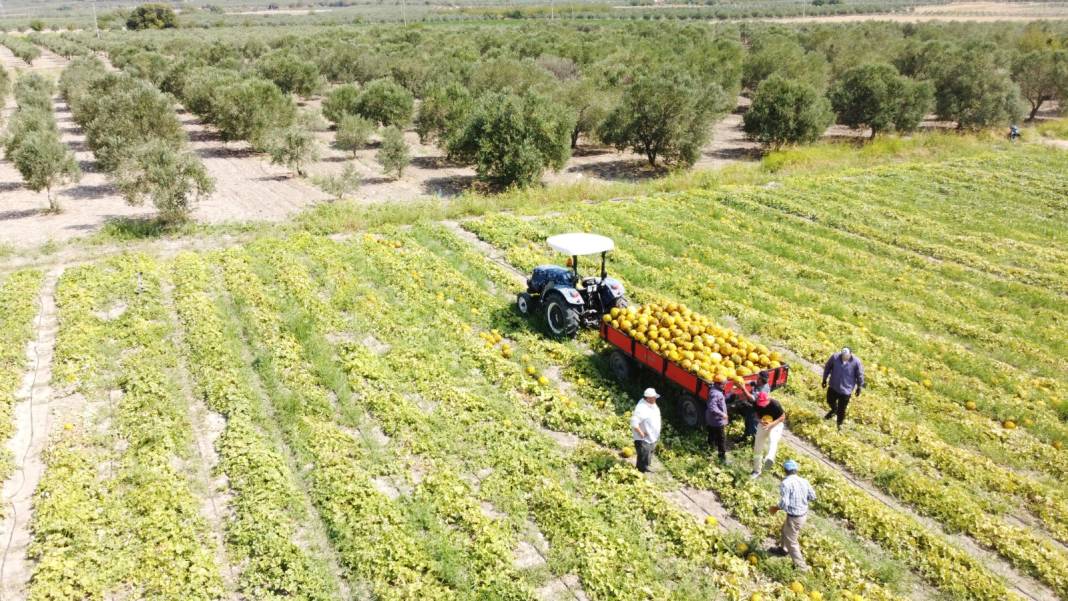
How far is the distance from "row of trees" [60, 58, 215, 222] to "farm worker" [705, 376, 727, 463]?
21.3m

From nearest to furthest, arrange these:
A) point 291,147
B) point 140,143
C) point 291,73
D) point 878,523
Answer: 1. point 878,523
2. point 140,143
3. point 291,147
4. point 291,73

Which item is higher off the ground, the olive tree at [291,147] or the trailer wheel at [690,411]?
the olive tree at [291,147]

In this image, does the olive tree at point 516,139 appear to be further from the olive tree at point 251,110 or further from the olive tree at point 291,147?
the olive tree at point 251,110

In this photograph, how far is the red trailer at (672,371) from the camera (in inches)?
463

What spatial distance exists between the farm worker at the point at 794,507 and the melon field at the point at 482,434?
229 millimetres

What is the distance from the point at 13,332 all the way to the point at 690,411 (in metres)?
15.1

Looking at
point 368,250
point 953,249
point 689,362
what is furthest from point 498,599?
point 953,249

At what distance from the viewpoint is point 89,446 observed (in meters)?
11.5

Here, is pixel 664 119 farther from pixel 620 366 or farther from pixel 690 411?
pixel 690 411

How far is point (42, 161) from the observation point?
28.5m

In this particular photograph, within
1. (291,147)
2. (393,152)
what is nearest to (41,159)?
(291,147)

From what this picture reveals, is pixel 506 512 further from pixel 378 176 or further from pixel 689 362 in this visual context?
pixel 378 176

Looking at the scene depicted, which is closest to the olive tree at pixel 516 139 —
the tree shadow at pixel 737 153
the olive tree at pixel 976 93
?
the tree shadow at pixel 737 153

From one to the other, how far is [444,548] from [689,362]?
5295 mm
